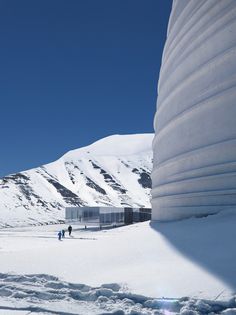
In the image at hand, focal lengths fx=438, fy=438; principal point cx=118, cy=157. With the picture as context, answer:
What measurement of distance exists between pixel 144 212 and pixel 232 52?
4450cm

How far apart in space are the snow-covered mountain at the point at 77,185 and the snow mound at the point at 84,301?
254ft

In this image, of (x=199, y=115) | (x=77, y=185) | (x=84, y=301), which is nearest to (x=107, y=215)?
(x=199, y=115)

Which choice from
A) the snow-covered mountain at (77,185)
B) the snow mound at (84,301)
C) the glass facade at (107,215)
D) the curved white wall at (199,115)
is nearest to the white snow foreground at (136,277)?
the snow mound at (84,301)

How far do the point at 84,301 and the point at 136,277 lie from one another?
4.41 ft

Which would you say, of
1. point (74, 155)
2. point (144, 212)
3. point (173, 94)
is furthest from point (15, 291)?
point (74, 155)

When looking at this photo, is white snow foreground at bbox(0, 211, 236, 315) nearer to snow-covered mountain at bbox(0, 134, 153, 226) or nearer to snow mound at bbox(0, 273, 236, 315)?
snow mound at bbox(0, 273, 236, 315)

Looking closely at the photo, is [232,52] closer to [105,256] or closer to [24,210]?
[105,256]

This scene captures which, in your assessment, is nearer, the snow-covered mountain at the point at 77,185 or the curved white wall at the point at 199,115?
the curved white wall at the point at 199,115

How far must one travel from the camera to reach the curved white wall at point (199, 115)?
14.9 m

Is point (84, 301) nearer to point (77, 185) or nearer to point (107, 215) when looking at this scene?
point (107, 215)

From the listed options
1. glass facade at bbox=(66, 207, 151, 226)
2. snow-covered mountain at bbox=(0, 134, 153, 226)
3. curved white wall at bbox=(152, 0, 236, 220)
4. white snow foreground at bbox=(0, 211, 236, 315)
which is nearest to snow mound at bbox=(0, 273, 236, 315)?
white snow foreground at bbox=(0, 211, 236, 315)

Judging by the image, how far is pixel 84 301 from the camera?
859 cm

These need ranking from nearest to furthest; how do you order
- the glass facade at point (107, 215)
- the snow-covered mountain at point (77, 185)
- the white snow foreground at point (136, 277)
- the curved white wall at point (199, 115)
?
the white snow foreground at point (136, 277)
the curved white wall at point (199, 115)
the glass facade at point (107, 215)
the snow-covered mountain at point (77, 185)

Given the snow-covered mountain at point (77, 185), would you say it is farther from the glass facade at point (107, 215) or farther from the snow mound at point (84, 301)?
the snow mound at point (84, 301)
